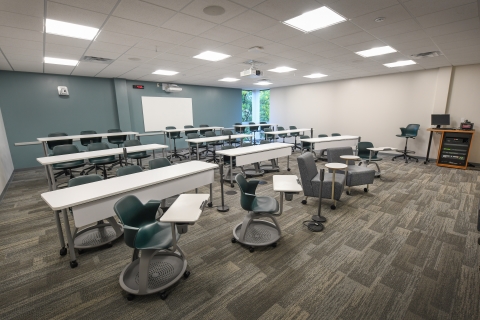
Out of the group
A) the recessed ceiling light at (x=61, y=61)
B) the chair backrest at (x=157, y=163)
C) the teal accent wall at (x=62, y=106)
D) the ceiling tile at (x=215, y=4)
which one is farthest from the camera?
the teal accent wall at (x=62, y=106)

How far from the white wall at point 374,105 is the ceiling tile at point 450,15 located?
14.9 ft

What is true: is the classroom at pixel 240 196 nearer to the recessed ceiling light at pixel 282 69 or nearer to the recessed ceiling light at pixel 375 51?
the recessed ceiling light at pixel 375 51

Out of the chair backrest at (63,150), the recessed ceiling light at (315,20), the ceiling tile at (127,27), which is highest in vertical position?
the recessed ceiling light at (315,20)

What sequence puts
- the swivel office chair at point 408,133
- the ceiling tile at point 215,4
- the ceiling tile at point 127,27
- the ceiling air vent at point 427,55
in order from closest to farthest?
the ceiling tile at point 215,4 < the ceiling tile at point 127,27 < the ceiling air vent at point 427,55 < the swivel office chair at point 408,133

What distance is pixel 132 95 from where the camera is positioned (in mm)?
8391

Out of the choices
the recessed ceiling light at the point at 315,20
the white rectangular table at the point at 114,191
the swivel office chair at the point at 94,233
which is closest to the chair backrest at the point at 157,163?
the white rectangular table at the point at 114,191

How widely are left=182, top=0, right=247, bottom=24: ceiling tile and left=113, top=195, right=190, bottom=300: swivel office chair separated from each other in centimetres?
230

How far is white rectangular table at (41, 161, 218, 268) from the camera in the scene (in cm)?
212

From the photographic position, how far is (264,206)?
2.71 m

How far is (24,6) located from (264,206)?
3.63 meters

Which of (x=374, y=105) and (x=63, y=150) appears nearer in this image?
(x=63, y=150)

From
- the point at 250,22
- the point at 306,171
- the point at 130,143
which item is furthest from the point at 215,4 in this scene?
the point at 130,143

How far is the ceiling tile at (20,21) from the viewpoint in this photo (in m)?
2.73

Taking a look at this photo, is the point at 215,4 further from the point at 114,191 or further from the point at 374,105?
the point at 374,105
